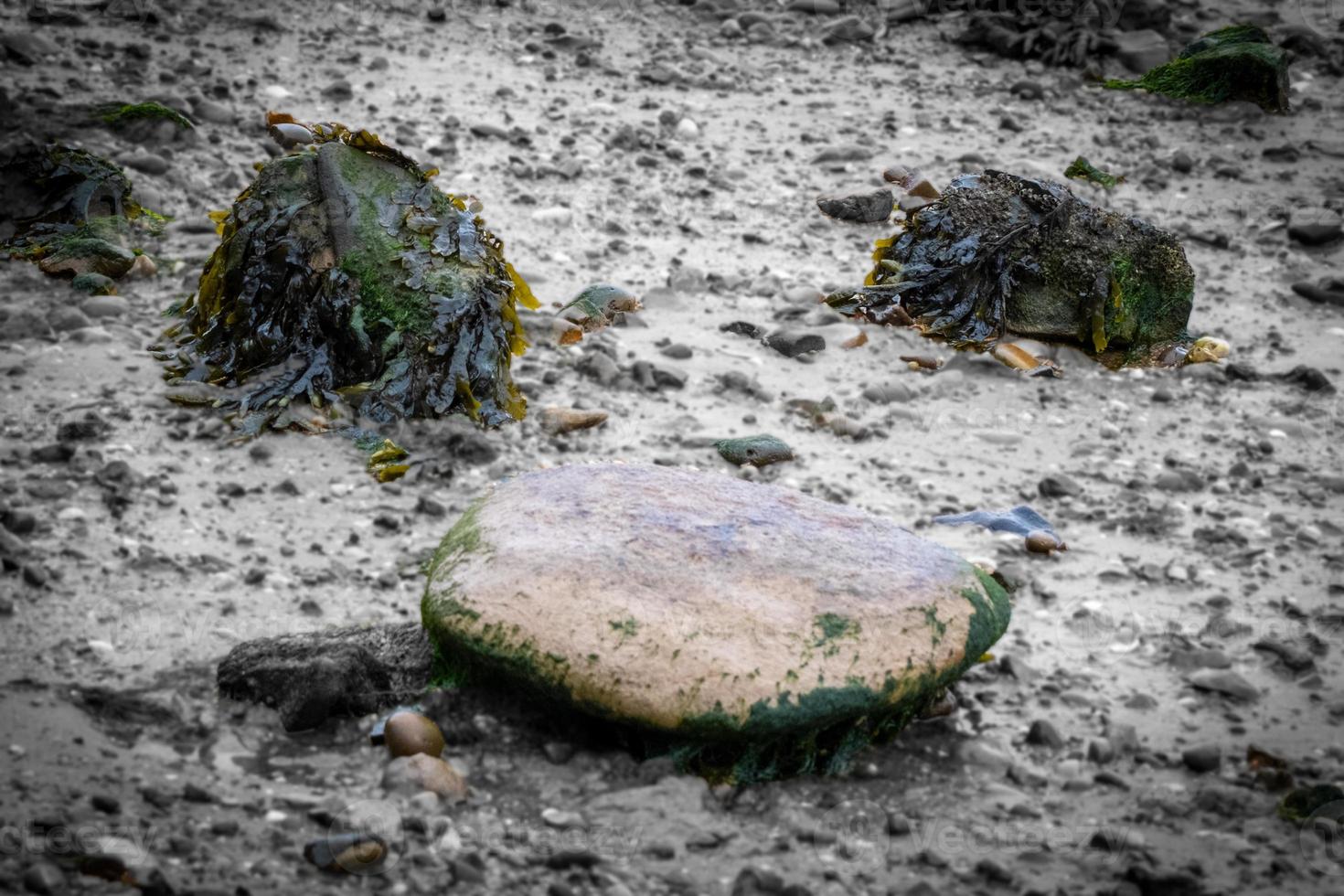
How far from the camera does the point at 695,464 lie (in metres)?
4.39

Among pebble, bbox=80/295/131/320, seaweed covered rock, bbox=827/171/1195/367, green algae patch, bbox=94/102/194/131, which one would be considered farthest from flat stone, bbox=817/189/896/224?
pebble, bbox=80/295/131/320

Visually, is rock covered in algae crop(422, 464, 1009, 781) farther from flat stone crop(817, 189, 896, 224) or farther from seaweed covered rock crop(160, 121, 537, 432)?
flat stone crop(817, 189, 896, 224)

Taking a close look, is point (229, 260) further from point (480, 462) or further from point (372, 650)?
point (372, 650)

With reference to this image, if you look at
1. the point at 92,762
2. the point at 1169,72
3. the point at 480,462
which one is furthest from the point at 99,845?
the point at 1169,72

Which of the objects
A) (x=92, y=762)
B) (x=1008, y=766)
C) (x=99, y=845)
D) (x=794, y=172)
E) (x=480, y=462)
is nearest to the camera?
(x=99, y=845)

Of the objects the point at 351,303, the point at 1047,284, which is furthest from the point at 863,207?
the point at 351,303

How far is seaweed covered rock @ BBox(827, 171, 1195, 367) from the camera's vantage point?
17.5 feet

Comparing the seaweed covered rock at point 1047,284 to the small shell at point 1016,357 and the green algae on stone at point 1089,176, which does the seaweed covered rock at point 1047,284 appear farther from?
the green algae on stone at point 1089,176

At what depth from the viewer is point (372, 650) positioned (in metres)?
3.31

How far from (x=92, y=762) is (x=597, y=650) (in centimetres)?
114

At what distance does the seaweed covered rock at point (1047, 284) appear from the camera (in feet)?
17.5

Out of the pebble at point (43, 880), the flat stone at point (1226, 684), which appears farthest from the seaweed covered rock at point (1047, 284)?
the pebble at point (43, 880)

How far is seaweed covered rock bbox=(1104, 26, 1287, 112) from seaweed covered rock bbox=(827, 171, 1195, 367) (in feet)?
7.15

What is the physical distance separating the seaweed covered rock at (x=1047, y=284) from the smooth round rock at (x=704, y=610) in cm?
212
